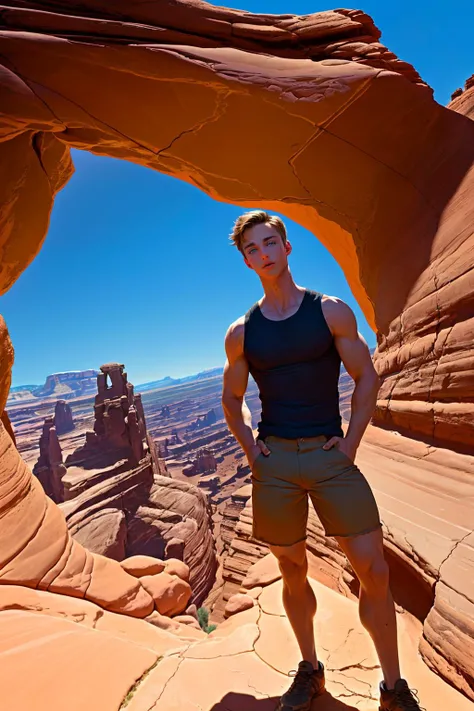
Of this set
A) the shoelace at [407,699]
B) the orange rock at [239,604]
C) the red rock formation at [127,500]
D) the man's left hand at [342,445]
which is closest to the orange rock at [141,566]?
the orange rock at [239,604]

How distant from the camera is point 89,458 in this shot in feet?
97.7

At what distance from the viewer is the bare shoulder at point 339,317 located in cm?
165

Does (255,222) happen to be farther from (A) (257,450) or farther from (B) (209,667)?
(B) (209,667)

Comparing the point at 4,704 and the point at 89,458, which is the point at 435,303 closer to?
the point at 4,704

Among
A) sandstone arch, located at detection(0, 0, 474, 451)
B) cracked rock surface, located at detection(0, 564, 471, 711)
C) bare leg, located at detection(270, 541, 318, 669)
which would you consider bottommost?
cracked rock surface, located at detection(0, 564, 471, 711)

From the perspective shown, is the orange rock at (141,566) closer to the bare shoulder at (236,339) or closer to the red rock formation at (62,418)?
the bare shoulder at (236,339)

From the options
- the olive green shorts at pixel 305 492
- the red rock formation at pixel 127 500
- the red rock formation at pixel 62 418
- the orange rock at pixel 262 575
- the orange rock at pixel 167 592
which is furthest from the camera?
the red rock formation at pixel 62 418

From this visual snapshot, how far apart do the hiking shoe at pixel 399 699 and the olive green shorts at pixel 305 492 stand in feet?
2.15

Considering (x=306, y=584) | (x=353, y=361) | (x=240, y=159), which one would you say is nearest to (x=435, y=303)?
(x=353, y=361)

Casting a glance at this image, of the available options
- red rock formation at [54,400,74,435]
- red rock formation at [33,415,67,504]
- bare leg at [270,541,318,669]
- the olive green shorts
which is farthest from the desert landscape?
red rock formation at [54,400,74,435]

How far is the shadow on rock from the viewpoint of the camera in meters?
1.69

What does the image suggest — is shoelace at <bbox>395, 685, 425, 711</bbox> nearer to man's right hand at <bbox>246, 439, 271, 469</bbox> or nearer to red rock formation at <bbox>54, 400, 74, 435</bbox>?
man's right hand at <bbox>246, 439, 271, 469</bbox>

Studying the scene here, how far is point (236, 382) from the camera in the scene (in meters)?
1.82

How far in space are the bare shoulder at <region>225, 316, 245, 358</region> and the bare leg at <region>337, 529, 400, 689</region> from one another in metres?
1.01
